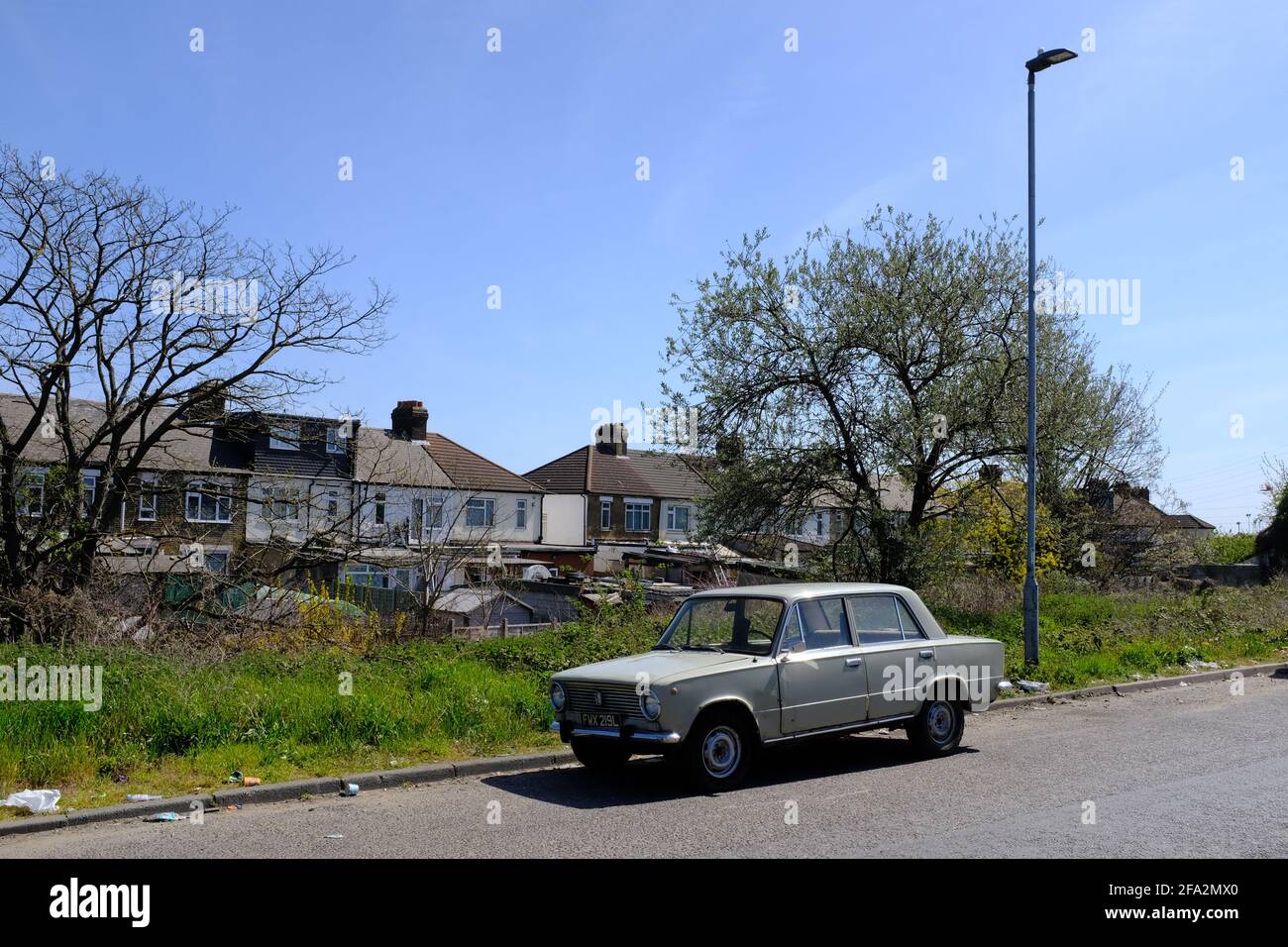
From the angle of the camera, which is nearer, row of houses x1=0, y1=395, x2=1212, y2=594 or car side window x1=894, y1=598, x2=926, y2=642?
car side window x1=894, y1=598, x2=926, y2=642

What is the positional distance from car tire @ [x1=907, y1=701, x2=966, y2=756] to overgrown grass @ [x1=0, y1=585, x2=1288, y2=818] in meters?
3.61

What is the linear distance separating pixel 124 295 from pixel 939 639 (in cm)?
1292

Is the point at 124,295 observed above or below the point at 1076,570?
above

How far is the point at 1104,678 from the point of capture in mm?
15828

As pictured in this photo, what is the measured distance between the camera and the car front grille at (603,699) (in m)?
8.43

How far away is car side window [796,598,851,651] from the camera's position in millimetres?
9441

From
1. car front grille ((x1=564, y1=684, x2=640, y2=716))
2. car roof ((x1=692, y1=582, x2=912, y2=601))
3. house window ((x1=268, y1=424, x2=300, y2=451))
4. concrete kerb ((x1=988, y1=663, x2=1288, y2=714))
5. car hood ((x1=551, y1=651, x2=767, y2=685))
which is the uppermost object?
house window ((x1=268, y1=424, x2=300, y2=451))

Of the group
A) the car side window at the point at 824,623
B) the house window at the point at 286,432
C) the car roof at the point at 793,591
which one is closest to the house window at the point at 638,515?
the house window at the point at 286,432

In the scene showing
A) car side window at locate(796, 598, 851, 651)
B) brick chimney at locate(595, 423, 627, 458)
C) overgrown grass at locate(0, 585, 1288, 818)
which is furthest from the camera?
brick chimney at locate(595, 423, 627, 458)

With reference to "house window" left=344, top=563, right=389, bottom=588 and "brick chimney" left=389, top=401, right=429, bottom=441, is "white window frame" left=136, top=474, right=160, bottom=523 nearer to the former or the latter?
"house window" left=344, top=563, right=389, bottom=588

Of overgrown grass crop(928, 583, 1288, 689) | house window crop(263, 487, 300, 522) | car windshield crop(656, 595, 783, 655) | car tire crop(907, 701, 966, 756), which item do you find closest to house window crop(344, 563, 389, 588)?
house window crop(263, 487, 300, 522)

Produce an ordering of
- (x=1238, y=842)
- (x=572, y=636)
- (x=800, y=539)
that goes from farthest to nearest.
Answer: (x=800, y=539) → (x=572, y=636) → (x=1238, y=842)
